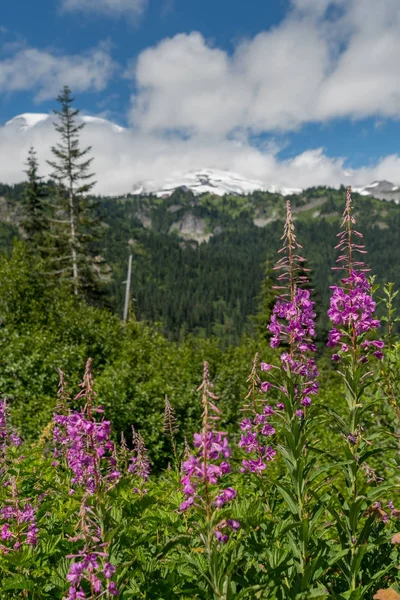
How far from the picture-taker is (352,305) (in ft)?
12.6

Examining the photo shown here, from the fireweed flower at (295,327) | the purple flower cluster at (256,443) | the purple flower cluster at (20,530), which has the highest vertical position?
the fireweed flower at (295,327)

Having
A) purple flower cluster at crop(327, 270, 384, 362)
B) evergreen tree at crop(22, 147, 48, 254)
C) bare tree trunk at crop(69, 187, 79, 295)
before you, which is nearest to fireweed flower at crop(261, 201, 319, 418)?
purple flower cluster at crop(327, 270, 384, 362)

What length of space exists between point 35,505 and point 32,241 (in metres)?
37.8

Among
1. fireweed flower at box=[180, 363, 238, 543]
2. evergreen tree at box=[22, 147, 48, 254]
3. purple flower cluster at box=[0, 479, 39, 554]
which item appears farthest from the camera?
evergreen tree at box=[22, 147, 48, 254]

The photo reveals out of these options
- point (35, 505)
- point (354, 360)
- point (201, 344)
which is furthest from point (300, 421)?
point (201, 344)

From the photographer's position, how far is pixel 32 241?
130 feet

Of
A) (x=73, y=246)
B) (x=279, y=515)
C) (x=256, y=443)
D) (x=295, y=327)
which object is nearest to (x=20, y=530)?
(x=256, y=443)

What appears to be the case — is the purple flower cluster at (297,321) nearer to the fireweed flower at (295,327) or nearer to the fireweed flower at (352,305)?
the fireweed flower at (295,327)

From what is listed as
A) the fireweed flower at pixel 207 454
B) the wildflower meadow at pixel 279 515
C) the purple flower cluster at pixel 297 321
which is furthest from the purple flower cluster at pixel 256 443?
the fireweed flower at pixel 207 454

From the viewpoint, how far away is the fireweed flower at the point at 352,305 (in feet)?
12.4

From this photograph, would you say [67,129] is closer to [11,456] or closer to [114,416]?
[114,416]

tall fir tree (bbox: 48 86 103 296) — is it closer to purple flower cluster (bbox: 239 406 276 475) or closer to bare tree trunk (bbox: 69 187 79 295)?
bare tree trunk (bbox: 69 187 79 295)

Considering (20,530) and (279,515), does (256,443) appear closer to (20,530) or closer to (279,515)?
(279,515)

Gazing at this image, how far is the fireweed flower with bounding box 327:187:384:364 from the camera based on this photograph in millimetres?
3771
